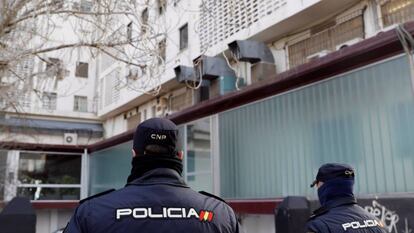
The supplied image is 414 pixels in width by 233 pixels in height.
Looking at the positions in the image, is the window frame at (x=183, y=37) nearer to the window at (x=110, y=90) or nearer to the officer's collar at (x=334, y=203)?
the window at (x=110, y=90)

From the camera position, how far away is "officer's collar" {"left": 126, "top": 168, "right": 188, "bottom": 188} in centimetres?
190

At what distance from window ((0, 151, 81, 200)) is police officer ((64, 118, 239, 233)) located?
11.8 metres

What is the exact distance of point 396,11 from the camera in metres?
7.32

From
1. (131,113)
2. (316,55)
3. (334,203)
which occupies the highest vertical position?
(131,113)

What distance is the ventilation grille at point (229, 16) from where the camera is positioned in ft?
30.6

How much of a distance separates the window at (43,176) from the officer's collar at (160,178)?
1178 cm

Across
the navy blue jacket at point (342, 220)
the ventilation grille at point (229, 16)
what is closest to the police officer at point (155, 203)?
the navy blue jacket at point (342, 220)

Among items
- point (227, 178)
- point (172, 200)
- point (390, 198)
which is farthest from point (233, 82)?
point (172, 200)

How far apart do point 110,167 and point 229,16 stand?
5.44 metres

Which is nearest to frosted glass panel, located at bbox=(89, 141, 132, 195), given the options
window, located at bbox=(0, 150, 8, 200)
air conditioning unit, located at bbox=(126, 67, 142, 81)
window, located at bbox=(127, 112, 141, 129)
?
window, located at bbox=(0, 150, 8, 200)

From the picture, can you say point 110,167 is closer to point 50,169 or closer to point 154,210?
point 50,169

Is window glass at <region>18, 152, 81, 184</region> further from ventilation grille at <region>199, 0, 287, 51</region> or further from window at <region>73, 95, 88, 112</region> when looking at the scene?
→ window at <region>73, 95, 88, 112</region>

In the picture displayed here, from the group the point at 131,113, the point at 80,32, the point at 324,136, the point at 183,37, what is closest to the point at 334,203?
the point at 324,136

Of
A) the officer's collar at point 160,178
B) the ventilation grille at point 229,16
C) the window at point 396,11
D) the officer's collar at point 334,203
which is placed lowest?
the officer's collar at point 334,203
